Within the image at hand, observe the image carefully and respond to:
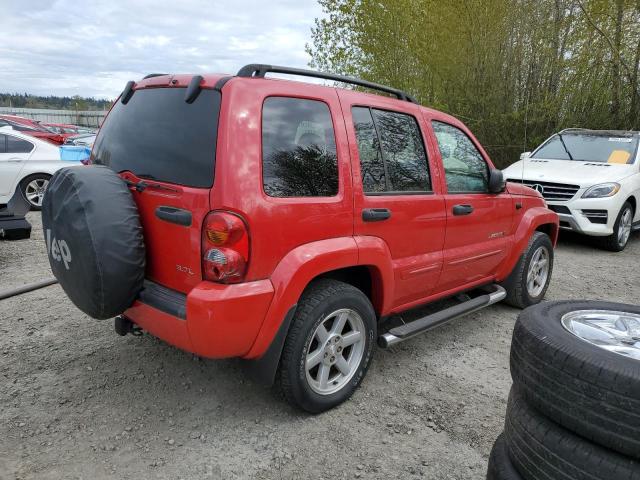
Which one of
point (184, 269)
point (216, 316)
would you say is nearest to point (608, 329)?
point (216, 316)

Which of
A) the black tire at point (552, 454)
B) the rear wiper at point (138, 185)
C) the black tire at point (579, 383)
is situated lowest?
the black tire at point (552, 454)

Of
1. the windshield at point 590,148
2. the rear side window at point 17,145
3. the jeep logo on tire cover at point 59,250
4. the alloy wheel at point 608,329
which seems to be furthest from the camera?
the rear side window at point 17,145

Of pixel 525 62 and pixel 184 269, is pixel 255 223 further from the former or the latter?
pixel 525 62

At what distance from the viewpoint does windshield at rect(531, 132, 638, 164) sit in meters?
7.57

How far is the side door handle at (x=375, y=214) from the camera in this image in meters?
2.82

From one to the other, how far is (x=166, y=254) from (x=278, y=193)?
26.5 inches

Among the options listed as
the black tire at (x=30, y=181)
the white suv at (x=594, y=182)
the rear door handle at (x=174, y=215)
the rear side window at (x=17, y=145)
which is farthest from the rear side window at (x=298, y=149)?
the rear side window at (x=17, y=145)

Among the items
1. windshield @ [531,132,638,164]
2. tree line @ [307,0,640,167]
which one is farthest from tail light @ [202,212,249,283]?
tree line @ [307,0,640,167]

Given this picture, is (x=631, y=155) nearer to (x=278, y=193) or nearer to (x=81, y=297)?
(x=278, y=193)

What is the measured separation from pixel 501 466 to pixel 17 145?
9340 millimetres

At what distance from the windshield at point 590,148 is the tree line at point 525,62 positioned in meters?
1.41

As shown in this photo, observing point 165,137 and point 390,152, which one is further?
point 390,152

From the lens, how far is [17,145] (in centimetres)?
852

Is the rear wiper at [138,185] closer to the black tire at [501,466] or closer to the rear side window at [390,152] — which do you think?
the rear side window at [390,152]
